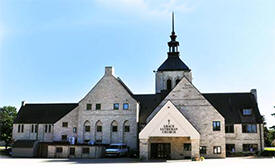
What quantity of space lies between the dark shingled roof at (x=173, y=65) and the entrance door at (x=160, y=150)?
2240 centimetres

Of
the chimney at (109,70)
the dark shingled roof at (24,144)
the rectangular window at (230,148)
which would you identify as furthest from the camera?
the chimney at (109,70)

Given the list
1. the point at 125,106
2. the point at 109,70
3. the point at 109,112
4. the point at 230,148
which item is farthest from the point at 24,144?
the point at 230,148

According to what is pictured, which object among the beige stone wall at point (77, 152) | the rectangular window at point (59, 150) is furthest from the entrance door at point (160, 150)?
the rectangular window at point (59, 150)

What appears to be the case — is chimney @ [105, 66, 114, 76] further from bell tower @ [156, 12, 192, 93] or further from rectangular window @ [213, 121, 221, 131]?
rectangular window @ [213, 121, 221, 131]

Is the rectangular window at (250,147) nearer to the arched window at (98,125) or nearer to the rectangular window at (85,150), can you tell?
the arched window at (98,125)

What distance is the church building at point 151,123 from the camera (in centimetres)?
3325

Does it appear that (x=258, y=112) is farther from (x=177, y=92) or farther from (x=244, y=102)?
(x=177, y=92)

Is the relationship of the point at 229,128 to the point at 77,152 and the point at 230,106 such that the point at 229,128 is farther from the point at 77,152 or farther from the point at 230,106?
the point at 77,152

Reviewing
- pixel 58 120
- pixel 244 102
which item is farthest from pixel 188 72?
pixel 58 120

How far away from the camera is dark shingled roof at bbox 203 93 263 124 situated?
40.9 meters

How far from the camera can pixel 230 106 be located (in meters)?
43.5

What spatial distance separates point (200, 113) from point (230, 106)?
8.91 m

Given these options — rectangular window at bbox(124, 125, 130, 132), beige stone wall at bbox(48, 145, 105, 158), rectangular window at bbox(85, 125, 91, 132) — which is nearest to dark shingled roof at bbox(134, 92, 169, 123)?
rectangular window at bbox(124, 125, 130, 132)

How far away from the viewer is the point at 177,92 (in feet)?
126
